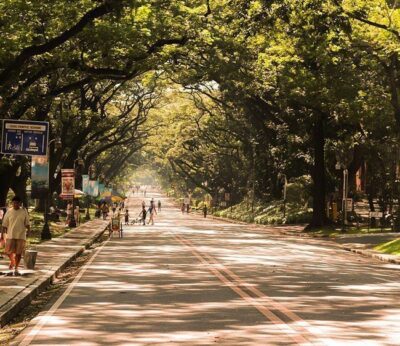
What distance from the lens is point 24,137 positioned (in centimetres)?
1708

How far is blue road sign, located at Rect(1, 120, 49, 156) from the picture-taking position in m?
16.9

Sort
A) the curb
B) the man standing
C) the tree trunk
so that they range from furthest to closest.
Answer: the tree trunk < the curb < the man standing

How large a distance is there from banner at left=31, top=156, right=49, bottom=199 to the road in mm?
8167

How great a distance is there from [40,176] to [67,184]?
9296 millimetres

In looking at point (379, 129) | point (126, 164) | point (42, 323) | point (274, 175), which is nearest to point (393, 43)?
point (379, 129)

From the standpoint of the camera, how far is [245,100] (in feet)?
175

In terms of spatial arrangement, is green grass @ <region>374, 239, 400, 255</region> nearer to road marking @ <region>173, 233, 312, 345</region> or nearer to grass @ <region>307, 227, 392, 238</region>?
road marking @ <region>173, 233, 312, 345</region>

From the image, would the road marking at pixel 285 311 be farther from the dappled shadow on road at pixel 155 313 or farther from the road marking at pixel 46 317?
the road marking at pixel 46 317

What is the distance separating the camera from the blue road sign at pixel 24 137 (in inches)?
664

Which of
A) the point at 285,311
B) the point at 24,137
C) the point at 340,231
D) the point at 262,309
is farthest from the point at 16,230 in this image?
the point at 340,231

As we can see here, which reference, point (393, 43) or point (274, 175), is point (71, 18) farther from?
point (274, 175)

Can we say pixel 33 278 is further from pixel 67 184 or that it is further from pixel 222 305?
pixel 67 184

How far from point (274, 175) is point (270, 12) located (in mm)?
45773

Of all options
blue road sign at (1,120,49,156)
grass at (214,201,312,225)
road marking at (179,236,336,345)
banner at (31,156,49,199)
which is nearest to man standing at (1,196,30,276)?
blue road sign at (1,120,49,156)
